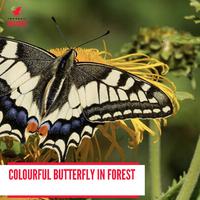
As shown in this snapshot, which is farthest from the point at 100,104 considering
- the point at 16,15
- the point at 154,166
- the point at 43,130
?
the point at 16,15

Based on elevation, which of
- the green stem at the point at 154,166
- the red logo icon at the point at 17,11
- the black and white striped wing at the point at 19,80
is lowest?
the green stem at the point at 154,166

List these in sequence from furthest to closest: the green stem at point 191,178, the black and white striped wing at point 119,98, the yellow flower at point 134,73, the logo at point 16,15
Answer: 1. the logo at point 16,15
2. the yellow flower at point 134,73
3. the black and white striped wing at point 119,98
4. the green stem at point 191,178

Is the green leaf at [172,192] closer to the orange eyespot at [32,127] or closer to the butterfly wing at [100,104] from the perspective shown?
the butterfly wing at [100,104]

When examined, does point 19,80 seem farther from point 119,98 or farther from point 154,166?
point 154,166

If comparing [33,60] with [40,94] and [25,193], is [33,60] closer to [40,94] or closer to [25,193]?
[40,94]

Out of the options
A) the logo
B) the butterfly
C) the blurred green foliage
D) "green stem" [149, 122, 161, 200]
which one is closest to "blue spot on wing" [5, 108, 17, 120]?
the butterfly

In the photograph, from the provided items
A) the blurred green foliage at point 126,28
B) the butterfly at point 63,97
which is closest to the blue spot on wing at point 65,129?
the butterfly at point 63,97

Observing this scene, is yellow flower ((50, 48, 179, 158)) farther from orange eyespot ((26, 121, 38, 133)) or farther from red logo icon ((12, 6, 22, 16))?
red logo icon ((12, 6, 22, 16))

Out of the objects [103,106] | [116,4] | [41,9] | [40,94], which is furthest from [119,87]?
[116,4]
